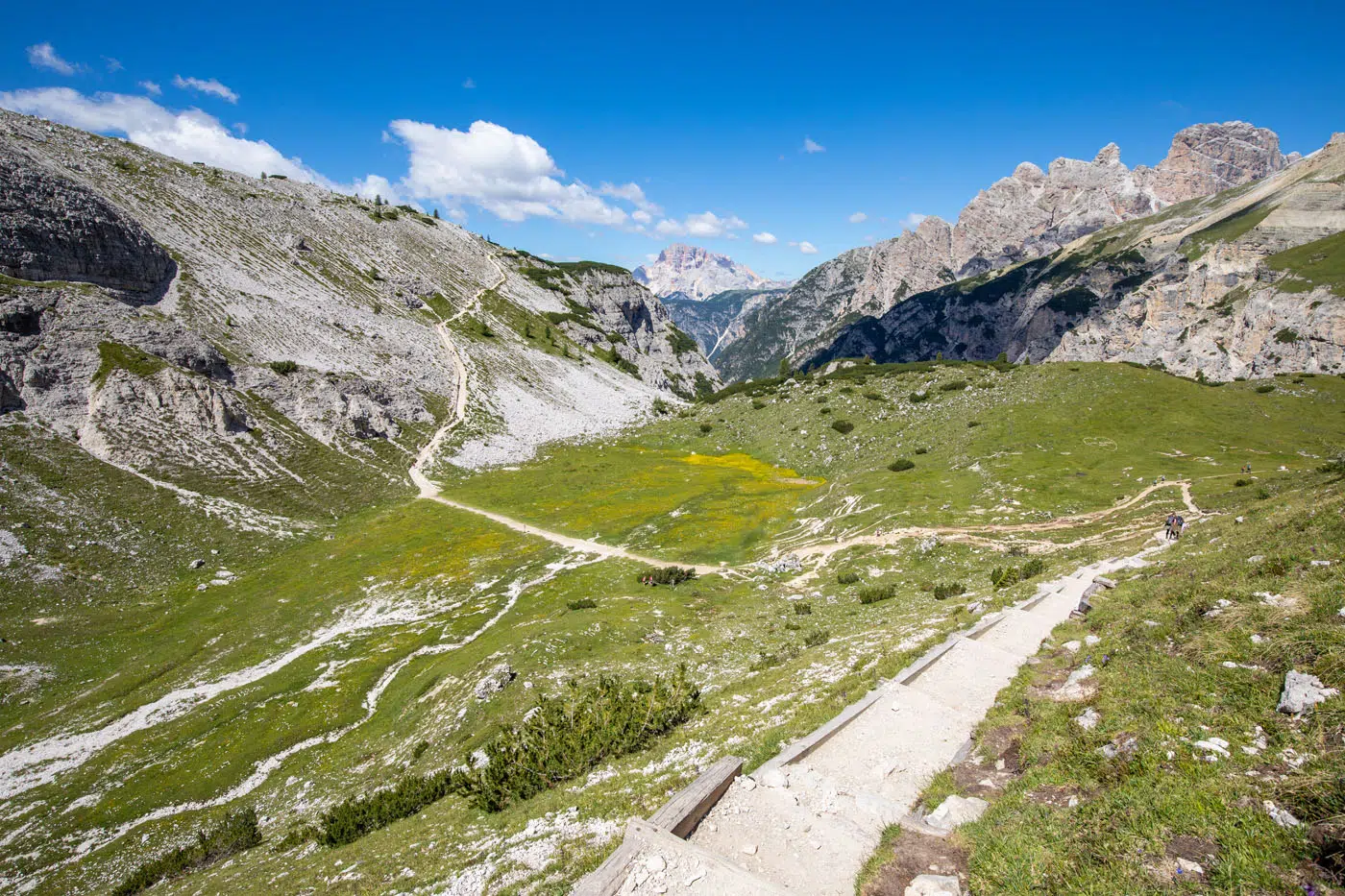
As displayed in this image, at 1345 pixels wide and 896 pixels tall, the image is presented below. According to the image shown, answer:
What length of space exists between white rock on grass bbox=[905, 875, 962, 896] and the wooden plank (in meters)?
4.15

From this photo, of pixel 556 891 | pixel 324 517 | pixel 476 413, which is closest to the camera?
pixel 556 891

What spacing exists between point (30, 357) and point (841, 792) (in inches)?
3928

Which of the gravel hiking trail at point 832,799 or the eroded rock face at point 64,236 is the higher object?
the eroded rock face at point 64,236

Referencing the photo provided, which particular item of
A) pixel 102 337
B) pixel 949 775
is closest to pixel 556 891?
pixel 949 775

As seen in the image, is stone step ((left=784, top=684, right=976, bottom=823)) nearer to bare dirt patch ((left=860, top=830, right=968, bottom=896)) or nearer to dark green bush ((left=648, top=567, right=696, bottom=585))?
bare dirt patch ((left=860, top=830, right=968, bottom=896))

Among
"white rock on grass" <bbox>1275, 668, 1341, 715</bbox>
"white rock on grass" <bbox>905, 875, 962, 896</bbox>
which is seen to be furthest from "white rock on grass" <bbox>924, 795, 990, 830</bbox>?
"white rock on grass" <bbox>1275, 668, 1341, 715</bbox>

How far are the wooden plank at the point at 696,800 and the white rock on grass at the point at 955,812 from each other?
13.7 feet

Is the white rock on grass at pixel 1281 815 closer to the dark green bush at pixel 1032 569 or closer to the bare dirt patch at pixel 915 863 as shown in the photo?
the bare dirt patch at pixel 915 863

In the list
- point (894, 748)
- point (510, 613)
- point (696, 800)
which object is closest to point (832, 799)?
point (894, 748)

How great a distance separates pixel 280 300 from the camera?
11631 centimetres

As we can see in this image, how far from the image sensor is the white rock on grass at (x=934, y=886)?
28.6 ft

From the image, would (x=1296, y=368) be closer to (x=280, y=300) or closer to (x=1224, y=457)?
(x=1224, y=457)

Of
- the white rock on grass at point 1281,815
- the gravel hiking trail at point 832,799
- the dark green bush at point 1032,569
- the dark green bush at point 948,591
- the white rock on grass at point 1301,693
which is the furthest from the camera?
the dark green bush at point 948,591

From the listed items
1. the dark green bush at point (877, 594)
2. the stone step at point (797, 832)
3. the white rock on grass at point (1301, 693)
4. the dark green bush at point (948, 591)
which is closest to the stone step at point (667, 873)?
the stone step at point (797, 832)
